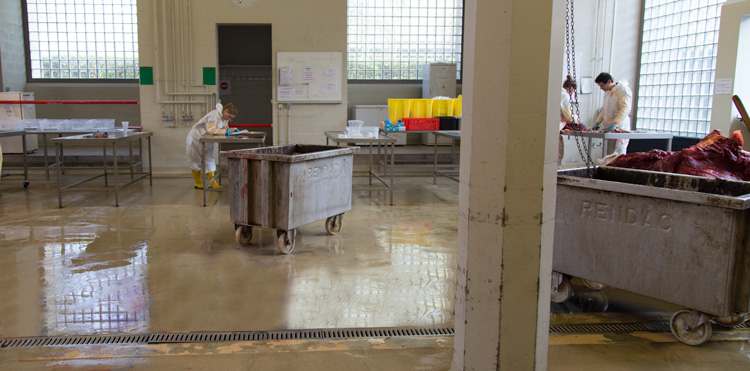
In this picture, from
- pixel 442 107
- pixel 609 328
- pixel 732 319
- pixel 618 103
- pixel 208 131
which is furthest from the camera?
pixel 442 107

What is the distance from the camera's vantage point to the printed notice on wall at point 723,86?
7.20 m

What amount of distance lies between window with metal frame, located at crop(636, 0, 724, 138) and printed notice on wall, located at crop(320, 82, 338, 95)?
5.64 m

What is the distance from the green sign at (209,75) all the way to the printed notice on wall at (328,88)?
6.06 ft

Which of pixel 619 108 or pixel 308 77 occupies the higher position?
pixel 308 77

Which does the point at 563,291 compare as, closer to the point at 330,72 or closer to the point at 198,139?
the point at 198,139

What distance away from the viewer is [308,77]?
9688 mm

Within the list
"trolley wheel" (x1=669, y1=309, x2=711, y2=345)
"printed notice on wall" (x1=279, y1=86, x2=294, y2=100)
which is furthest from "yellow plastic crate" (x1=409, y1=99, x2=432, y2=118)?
"trolley wheel" (x1=669, y1=309, x2=711, y2=345)

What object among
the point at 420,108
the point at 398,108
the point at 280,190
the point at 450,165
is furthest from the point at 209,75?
the point at 280,190

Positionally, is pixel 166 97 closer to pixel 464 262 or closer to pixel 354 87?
pixel 354 87

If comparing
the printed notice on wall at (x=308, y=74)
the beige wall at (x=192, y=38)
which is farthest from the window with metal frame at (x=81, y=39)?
the printed notice on wall at (x=308, y=74)

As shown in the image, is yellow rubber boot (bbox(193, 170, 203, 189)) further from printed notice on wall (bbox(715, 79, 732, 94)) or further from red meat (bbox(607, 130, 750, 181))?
printed notice on wall (bbox(715, 79, 732, 94))

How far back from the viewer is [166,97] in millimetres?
9453

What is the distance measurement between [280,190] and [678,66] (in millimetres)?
7381

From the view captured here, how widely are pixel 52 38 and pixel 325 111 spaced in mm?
6238
